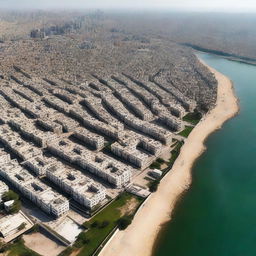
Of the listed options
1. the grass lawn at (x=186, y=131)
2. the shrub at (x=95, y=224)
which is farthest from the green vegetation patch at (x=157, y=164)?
the shrub at (x=95, y=224)

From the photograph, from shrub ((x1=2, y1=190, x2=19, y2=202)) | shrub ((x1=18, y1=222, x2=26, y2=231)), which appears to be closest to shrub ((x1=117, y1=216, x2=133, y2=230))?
shrub ((x1=18, y1=222, x2=26, y2=231))

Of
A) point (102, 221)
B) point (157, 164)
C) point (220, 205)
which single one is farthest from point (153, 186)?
point (102, 221)

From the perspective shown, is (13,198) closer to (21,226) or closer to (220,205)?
(21,226)

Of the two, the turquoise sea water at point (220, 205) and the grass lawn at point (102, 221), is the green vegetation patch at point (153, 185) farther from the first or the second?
the turquoise sea water at point (220, 205)

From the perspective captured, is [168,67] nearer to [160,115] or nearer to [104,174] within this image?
[160,115]


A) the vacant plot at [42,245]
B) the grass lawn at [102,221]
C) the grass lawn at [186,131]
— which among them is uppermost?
the grass lawn at [186,131]

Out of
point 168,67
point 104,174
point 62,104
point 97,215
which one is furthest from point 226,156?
point 168,67

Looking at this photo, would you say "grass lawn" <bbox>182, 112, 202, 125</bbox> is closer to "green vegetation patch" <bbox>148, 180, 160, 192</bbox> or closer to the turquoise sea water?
the turquoise sea water
